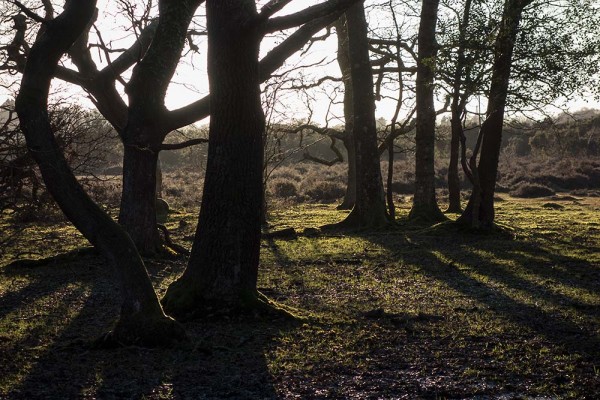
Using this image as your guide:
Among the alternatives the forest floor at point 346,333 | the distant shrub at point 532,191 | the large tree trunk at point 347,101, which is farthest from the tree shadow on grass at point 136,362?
the distant shrub at point 532,191

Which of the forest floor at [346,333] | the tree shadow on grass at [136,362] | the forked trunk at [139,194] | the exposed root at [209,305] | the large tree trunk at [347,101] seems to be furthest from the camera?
the large tree trunk at [347,101]

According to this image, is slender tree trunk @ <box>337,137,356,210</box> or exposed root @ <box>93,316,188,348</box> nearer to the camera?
exposed root @ <box>93,316,188,348</box>

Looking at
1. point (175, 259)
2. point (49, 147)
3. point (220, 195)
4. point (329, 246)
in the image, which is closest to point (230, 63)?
point (220, 195)

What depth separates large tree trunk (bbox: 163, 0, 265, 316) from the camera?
808 centimetres

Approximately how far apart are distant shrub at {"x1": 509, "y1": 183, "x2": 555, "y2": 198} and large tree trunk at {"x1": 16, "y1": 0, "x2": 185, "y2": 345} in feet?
105

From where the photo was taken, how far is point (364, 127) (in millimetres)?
Result: 19188

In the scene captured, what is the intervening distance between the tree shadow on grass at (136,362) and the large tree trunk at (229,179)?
431 millimetres

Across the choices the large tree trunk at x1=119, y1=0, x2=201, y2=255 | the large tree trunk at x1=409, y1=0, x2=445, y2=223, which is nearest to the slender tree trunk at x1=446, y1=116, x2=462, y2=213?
the large tree trunk at x1=409, y1=0, x2=445, y2=223

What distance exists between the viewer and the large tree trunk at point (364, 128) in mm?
19219

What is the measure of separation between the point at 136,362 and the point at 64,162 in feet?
7.02

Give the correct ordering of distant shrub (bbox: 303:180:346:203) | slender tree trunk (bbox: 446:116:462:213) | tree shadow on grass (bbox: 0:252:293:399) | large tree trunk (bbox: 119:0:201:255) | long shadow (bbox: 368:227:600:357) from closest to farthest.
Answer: tree shadow on grass (bbox: 0:252:293:399) < long shadow (bbox: 368:227:600:357) < large tree trunk (bbox: 119:0:201:255) < slender tree trunk (bbox: 446:116:462:213) < distant shrub (bbox: 303:180:346:203)

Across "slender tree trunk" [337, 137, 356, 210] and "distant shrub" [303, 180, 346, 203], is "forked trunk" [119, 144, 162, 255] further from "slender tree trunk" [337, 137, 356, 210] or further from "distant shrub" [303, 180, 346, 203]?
"distant shrub" [303, 180, 346, 203]

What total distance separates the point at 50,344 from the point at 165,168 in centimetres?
6512

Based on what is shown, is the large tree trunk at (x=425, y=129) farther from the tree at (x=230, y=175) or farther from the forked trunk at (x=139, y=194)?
the tree at (x=230, y=175)
